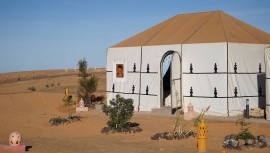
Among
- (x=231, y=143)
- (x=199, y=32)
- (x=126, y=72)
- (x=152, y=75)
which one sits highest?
(x=199, y=32)

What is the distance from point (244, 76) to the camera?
66.6 feet

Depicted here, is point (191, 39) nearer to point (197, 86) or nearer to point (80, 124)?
point (197, 86)

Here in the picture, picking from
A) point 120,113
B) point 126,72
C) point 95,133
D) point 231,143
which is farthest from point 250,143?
point 126,72

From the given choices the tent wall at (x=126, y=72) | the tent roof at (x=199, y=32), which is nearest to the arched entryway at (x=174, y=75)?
the tent roof at (x=199, y=32)

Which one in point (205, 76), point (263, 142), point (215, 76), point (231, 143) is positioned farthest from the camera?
point (205, 76)

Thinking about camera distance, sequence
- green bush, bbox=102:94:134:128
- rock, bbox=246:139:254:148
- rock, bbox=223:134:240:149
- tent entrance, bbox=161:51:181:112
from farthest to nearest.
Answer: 1. tent entrance, bbox=161:51:181:112
2. green bush, bbox=102:94:134:128
3. rock, bbox=246:139:254:148
4. rock, bbox=223:134:240:149

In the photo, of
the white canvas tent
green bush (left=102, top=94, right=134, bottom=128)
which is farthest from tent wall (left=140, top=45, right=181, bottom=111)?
green bush (left=102, top=94, right=134, bottom=128)

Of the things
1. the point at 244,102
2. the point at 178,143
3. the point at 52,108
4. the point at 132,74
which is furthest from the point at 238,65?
the point at 52,108

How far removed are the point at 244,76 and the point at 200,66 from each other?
2.28 m

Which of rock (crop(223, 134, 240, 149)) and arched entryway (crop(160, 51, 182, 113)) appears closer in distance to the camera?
rock (crop(223, 134, 240, 149))

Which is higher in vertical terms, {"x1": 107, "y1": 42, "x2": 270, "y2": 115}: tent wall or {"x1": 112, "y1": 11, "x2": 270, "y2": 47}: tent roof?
{"x1": 112, "y1": 11, "x2": 270, "y2": 47}: tent roof

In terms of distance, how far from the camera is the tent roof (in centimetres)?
2112

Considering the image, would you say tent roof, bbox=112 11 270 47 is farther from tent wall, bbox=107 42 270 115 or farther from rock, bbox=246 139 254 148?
rock, bbox=246 139 254 148

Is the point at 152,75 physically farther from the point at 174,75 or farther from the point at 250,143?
the point at 250,143
